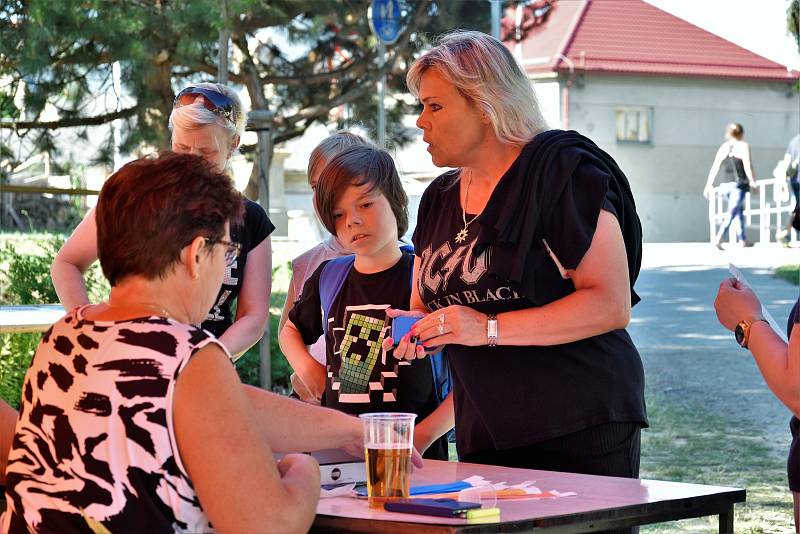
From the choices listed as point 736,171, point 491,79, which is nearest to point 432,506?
point 491,79

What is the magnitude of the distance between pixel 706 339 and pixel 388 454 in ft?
28.3

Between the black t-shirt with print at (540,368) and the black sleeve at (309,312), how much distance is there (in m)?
0.84

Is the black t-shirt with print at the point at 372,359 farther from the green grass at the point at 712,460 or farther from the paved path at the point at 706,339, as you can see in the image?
the paved path at the point at 706,339

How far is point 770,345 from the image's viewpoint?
2354 millimetres

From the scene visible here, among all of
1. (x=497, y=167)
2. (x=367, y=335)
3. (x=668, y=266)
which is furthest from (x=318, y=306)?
(x=668, y=266)

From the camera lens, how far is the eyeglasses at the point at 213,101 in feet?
11.4

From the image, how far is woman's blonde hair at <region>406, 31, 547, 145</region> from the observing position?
9.12 ft

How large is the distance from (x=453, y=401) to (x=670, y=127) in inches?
1145

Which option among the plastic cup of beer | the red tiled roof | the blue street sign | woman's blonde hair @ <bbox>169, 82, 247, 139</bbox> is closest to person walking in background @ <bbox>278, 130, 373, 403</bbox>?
woman's blonde hair @ <bbox>169, 82, 247, 139</bbox>

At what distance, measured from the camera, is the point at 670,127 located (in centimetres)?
3102

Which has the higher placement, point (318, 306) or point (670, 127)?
point (318, 306)

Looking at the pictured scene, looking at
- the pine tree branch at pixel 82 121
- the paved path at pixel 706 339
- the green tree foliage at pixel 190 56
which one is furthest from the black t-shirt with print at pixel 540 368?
the pine tree branch at pixel 82 121

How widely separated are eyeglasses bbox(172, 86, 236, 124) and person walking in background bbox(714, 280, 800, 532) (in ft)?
5.16

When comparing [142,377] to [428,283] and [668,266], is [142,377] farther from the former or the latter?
[668,266]
